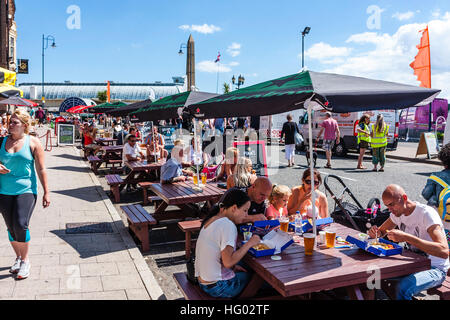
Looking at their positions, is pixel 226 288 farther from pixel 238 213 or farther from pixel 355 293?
pixel 355 293

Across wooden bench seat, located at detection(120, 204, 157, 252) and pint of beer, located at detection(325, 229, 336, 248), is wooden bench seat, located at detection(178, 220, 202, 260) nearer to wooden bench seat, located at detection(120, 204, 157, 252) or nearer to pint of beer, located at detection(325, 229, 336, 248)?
wooden bench seat, located at detection(120, 204, 157, 252)

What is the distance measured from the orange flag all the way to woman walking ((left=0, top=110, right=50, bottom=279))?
9.73m

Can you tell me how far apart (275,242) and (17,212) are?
8.89ft

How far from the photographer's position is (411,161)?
1549 cm

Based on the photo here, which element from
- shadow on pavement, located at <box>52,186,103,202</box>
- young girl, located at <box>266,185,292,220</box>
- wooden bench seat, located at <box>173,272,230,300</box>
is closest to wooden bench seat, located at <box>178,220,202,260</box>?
young girl, located at <box>266,185,292,220</box>

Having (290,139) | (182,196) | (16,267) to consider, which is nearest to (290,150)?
(290,139)

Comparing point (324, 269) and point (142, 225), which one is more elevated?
point (324, 269)

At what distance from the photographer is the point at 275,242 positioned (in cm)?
330

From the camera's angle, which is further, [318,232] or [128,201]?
[128,201]

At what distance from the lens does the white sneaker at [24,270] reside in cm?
402
